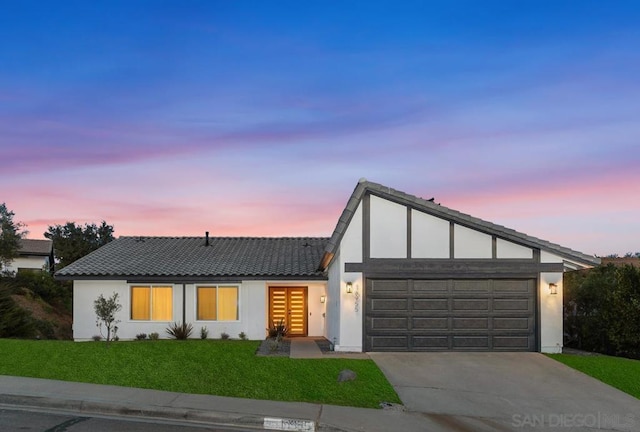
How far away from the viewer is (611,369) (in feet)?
44.6

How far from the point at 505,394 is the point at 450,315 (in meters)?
4.99

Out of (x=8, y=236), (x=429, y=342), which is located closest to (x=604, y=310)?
(x=429, y=342)

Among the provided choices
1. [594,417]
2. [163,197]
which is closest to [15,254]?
[163,197]

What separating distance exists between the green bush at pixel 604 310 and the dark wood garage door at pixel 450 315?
2296mm

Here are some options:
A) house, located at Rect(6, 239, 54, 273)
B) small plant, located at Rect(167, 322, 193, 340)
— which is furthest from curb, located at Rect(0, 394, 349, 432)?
house, located at Rect(6, 239, 54, 273)

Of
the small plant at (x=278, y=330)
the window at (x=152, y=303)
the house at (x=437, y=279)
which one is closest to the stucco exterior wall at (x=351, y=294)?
the house at (x=437, y=279)

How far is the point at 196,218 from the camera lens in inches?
1214

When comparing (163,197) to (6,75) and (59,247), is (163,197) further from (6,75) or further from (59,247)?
(59,247)

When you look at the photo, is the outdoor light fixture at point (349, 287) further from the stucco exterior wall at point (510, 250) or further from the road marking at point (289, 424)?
the road marking at point (289, 424)

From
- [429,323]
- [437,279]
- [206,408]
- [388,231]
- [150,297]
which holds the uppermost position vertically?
[388,231]

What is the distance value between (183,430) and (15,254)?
24073 millimetres

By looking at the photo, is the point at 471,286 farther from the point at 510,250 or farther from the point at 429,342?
the point at 429,342

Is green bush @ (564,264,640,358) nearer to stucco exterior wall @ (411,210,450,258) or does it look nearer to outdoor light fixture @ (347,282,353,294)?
stucco exterior wall @ (411,210,450,258)

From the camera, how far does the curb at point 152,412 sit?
9.10 metres
